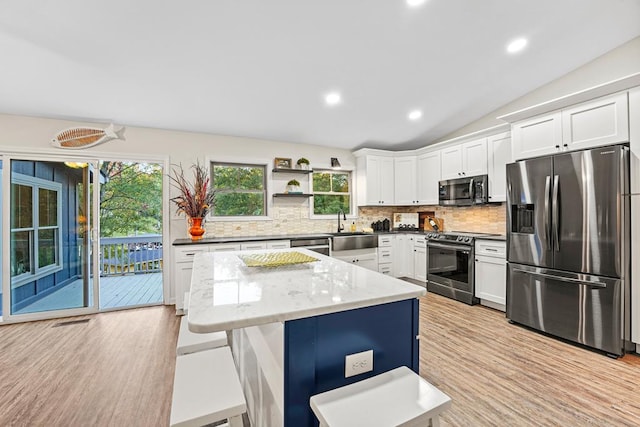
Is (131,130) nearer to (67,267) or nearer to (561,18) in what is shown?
(67,267)

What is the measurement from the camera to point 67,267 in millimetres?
3795

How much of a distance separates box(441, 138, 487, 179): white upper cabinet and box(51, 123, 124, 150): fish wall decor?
4682mm

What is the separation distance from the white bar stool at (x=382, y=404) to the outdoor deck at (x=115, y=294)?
158 inches

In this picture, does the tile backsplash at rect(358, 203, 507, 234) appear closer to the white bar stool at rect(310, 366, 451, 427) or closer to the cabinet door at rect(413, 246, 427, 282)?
the cabinet door at rect(413, 246, 427, 282)

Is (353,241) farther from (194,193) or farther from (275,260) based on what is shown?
(275,260)

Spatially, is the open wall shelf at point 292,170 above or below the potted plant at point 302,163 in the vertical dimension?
below

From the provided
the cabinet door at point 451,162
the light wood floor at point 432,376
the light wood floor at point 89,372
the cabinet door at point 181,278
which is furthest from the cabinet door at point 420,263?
the light wood floor at point 89,372

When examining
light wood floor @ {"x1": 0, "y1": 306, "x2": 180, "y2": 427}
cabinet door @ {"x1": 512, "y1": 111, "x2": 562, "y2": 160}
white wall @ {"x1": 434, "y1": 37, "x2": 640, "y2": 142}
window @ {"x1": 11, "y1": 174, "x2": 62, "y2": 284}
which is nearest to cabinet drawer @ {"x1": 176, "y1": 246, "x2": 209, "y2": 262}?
light wood floor @ {"x1": 0, "y1": 306, "x2": 180, "y2": 427}

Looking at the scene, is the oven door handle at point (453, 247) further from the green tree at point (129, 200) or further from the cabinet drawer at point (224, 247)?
the green tree at point (129, 200)

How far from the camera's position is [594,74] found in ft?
11.0

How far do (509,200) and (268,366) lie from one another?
3.18m

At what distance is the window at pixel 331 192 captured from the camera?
5262mm

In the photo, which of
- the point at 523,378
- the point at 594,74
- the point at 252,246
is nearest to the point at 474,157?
the point at 594,74

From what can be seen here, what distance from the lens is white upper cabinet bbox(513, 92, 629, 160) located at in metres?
2.57
